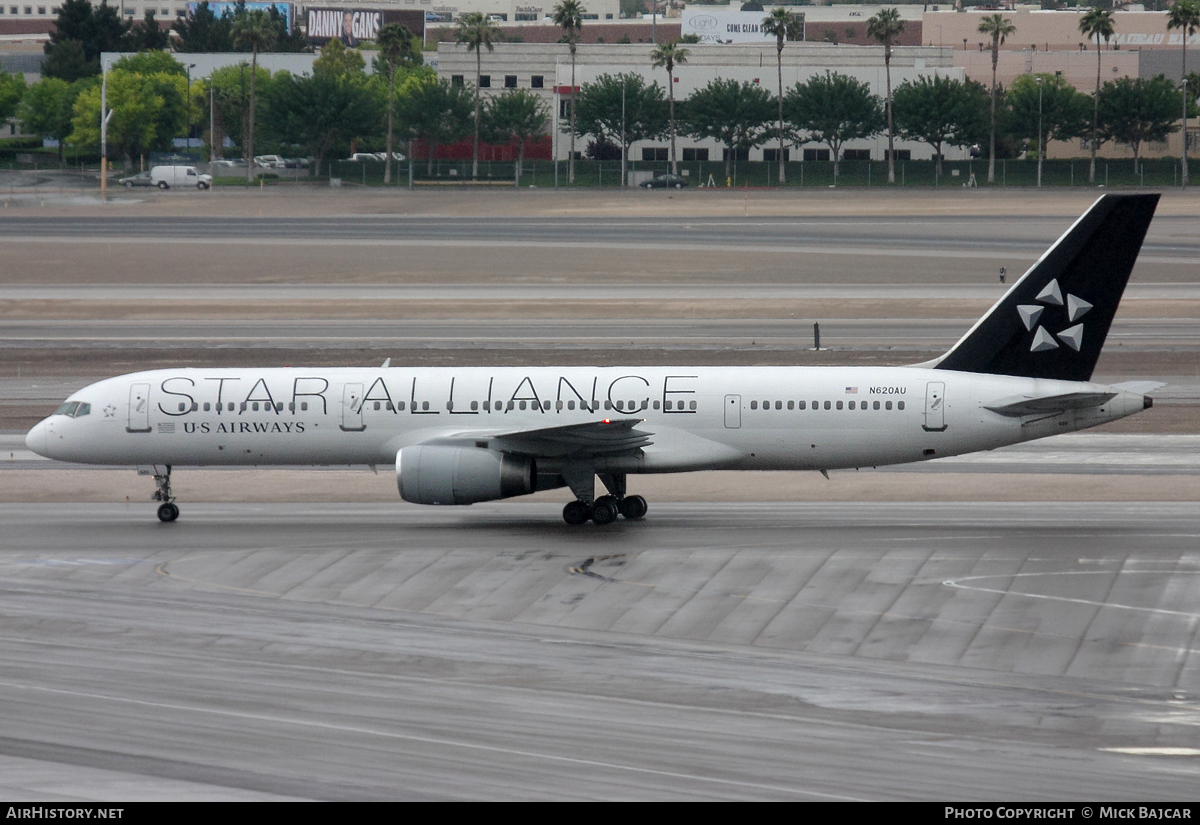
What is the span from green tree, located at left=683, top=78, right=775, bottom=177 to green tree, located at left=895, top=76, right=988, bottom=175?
14.0 m

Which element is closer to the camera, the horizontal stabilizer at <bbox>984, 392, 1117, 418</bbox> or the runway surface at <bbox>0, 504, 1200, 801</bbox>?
the runway surface at <bbox>0, 504, 1200, 801</bbox>

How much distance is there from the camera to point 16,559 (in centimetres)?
2959

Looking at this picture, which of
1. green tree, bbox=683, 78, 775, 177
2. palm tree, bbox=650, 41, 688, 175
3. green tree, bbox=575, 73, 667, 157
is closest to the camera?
green tree, bbox=683, 78, 775, 177

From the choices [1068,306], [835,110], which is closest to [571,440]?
[1068,306]

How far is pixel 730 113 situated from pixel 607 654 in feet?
433

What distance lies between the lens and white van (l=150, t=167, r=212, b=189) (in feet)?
474

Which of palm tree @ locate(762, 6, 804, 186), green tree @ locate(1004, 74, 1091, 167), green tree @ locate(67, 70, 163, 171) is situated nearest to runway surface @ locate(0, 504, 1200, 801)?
palm tree @ locate(762, 6, 804, 186)

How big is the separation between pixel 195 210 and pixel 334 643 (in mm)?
103531

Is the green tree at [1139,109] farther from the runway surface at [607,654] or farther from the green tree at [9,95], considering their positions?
the green tree at [9,95]

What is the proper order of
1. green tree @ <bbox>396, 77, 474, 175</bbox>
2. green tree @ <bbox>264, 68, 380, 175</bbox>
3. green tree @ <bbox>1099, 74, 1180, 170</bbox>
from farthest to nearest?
green tree @ <bbox>396, 77, 474, 175</bbox>, green tree @ <bbox>264, 68, 380, 175</bbox>, green tree @ <bbox>1099, 74, 1180, 170</bbox>

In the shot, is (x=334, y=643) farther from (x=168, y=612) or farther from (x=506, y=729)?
(x=506, y=729)

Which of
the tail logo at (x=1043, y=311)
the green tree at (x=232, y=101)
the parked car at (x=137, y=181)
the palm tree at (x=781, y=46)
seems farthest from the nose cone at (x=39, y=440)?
the green tree at (x=232, y=101)

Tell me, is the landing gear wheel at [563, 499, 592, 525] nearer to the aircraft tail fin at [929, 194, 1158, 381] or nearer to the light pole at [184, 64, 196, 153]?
the aircraft tail fin at [929, 194, 1158, 381]

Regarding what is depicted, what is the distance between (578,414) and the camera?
33062mm
